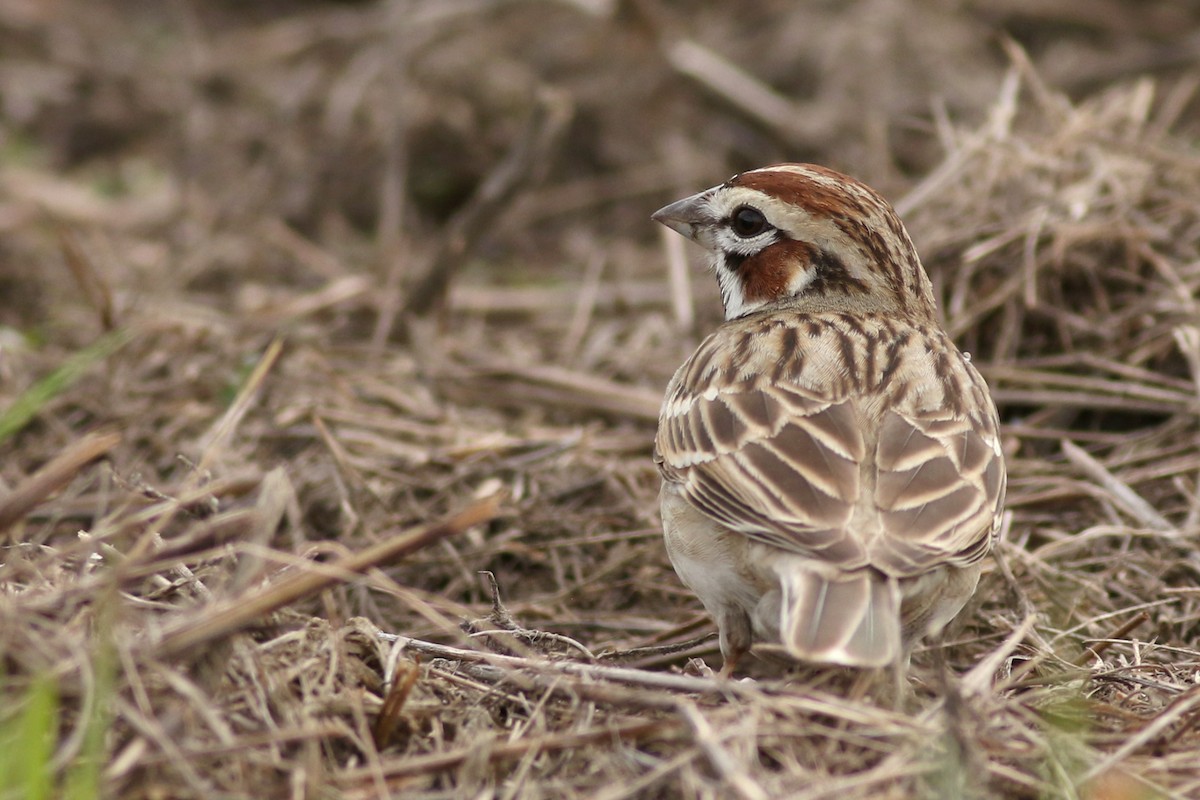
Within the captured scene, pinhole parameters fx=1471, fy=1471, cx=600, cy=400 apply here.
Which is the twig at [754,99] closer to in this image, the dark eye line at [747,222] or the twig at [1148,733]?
the dark eye line at [747,222]

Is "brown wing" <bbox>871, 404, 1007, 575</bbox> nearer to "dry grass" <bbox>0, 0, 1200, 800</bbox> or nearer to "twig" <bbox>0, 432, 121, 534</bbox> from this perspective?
"dry grass" <bbox>0, 0, 1200, 800</bbox>

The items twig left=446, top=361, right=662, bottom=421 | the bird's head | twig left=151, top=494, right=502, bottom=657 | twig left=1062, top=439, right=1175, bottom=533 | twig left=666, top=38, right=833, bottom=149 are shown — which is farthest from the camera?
twig left=666, top=38, right=833, bottom=149

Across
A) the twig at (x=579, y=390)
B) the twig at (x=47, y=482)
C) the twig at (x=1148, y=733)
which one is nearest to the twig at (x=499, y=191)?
the twig at (x=579, y=390)

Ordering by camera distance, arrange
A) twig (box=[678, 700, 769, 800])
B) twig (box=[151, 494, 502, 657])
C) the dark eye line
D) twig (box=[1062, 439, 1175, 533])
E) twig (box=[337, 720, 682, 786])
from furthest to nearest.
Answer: twig (box=[1062, 439, 1175, 533]), the dark eye line, twig (box=[337, 720, 682, 786]), twig (box=[151, 494, 502, 657]), twig (box=[678, 700, 769, 800])

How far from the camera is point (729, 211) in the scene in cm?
540

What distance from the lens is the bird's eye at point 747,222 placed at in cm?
533

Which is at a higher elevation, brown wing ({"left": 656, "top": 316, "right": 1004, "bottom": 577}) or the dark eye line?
the dark eye line

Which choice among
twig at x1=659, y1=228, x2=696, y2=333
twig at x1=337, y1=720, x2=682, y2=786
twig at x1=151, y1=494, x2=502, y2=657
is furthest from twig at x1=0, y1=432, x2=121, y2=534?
twig at x1=659, y1=228, x2=696, y2=333

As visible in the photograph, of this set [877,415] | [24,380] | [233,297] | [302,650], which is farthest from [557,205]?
[302,650]

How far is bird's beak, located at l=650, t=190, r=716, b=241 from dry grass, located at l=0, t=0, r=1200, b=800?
119cm

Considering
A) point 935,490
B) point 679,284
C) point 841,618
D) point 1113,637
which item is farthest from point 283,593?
point 679,284

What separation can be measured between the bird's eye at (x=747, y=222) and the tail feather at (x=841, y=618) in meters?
1.79

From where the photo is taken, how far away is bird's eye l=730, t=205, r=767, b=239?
533cm

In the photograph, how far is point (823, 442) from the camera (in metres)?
4.25
